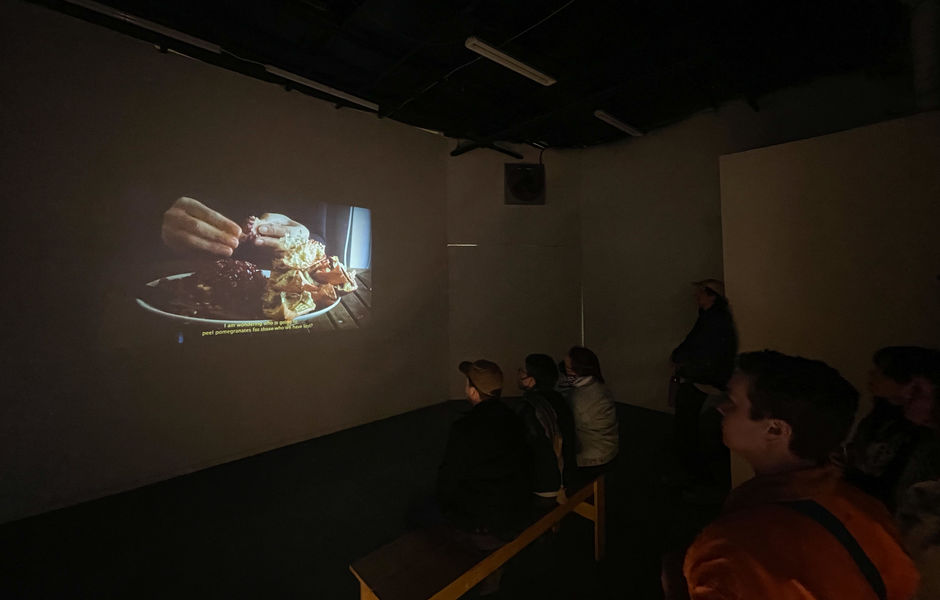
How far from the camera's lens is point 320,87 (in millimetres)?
3396

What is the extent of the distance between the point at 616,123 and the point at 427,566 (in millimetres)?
4501

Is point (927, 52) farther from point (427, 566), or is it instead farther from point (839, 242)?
point (427, 566)

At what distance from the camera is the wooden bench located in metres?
1.28

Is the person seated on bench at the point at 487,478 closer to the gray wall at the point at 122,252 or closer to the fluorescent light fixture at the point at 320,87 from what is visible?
the gray wall at the point at 122,252

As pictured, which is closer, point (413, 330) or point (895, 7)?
point (895, 7)

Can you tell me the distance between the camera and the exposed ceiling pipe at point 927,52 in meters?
2.02

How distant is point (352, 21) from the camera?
270 centimetres

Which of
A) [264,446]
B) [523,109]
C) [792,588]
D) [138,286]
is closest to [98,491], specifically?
[264,446]

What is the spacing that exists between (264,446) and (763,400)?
382 cm

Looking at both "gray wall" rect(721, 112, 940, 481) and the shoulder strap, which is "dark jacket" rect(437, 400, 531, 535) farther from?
"gray wall" rect(721, 112, 940, 481)

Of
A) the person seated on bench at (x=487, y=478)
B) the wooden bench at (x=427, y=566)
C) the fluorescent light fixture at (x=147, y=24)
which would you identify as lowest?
the wooden bench at (x=427, y=566)

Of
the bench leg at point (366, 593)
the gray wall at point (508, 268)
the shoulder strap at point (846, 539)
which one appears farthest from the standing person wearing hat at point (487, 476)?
the gray wall at point (508, 268)

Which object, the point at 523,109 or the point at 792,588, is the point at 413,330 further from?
the point at 792,588

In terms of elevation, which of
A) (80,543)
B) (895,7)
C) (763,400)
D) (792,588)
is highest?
(895,7)
